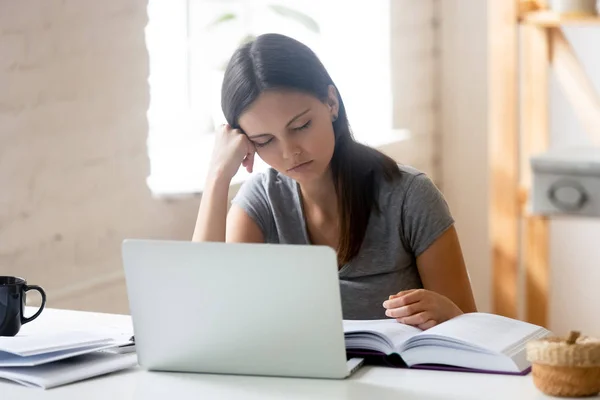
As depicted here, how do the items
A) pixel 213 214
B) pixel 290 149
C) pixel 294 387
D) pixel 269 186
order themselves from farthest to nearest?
1. pixel 269 186
2. pixel 213 214
3. pixel 290 149
4. pixel 294 387

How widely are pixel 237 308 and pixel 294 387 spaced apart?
0.14 m

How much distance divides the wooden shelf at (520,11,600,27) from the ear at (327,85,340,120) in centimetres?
114

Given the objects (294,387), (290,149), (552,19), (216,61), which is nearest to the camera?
(294,387)

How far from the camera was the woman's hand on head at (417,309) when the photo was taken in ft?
5.34

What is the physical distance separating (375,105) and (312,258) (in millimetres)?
2548

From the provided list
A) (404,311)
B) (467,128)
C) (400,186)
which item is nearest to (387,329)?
(404,311)

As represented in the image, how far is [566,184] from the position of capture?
119 cm

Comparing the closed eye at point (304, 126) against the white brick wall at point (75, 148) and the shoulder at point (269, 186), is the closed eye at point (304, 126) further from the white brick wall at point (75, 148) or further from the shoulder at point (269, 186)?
the white brick wall at point (75, 148)

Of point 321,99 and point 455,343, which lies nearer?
point 455,343

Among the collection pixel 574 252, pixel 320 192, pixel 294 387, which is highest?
pixel 320 192

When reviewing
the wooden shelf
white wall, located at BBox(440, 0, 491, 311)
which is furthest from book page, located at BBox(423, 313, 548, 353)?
white wall, located at BBox(440, 0, 491, 311)

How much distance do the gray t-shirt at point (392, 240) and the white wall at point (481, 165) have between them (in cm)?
189

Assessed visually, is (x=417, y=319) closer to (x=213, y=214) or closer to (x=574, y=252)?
(x=213, y=214)

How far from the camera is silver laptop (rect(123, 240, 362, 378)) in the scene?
55.3 inches
